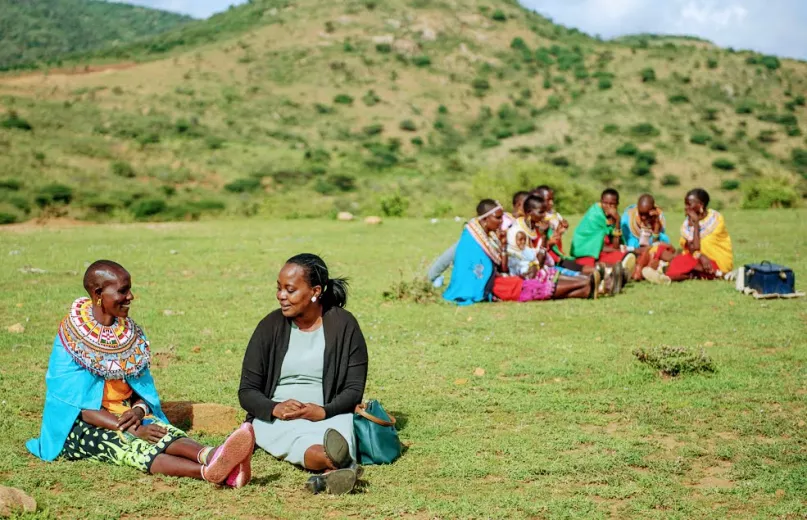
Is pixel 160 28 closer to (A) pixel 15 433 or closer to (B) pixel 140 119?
(B) pixel 140 119

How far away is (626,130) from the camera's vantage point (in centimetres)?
5850

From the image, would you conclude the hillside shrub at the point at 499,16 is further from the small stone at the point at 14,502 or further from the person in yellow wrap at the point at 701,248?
the small stone at the point at 14,502

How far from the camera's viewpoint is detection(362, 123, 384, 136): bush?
191ft

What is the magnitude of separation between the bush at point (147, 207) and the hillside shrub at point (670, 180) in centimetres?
2909

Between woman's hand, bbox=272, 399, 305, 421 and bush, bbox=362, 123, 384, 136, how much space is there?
5312 cm

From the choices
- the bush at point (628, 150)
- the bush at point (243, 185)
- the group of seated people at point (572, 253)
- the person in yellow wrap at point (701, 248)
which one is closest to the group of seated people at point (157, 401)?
the group of seated people at point (572, 253)

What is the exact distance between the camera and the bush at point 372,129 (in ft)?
191

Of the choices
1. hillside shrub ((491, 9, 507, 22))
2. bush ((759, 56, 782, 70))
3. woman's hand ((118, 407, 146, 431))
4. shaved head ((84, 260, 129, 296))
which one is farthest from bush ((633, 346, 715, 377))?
hillside shrub ((491, 9, 507, 22))

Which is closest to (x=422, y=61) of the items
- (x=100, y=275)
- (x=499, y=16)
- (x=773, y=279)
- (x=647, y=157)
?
(x=499, y=16)

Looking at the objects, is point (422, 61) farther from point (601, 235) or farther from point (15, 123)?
point (601, 235)

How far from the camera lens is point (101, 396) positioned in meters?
5.85

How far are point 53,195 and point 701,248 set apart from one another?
82.2ft

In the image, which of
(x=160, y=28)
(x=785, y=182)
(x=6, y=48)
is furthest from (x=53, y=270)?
(x=160, y=28)

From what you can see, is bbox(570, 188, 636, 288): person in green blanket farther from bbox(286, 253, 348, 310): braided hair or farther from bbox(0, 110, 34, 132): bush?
bbox(0, 110, 34, 132): bush
